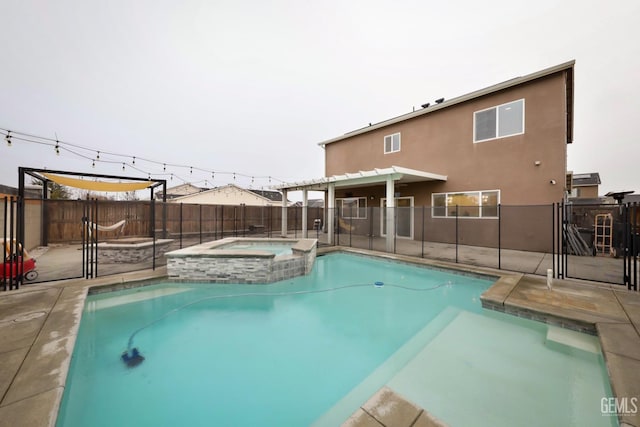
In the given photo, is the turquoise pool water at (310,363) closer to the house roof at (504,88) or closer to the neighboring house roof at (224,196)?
the house roof at (504,88)

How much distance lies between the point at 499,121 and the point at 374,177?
501 cm

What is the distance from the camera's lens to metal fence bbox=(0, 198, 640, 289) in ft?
17.1

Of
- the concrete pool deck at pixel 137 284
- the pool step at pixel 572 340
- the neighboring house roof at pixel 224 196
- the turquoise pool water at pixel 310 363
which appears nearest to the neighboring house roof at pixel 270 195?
the neighboring house roof at pixel 224 196

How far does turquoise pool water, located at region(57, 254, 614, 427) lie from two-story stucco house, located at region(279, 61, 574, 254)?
469 centimetres

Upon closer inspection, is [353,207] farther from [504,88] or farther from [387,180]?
[504,88]

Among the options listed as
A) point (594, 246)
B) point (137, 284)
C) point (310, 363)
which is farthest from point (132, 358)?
point (594, 246)

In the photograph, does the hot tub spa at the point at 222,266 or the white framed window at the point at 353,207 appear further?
the white framed window at the point at 353,207

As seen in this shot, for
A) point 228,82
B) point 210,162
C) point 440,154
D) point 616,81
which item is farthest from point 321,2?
point 210,162

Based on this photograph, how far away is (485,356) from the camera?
3.01m

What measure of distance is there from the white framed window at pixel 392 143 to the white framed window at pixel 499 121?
334 centimetres

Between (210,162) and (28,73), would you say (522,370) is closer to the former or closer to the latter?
(28,73)

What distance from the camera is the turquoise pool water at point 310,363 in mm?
2213

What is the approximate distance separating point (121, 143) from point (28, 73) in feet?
22.9

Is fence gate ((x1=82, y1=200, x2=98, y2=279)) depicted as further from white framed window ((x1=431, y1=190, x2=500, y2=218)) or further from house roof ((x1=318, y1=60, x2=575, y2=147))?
house roof ((x1=318, y1=60, x2=575, y2=147))
